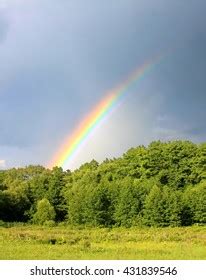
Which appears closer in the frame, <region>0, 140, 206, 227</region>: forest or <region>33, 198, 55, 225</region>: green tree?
<region>0, 140, 206, 227</region>: forest

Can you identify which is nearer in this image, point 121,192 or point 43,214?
point 121,192

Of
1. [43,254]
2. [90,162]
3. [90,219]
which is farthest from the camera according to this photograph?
[90,162]

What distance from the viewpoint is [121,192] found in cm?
7319

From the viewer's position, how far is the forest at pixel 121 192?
70.3m

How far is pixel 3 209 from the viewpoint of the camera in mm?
78312

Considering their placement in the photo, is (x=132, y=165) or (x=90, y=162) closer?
(x=132, y=165)

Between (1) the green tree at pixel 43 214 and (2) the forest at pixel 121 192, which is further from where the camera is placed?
(1) the green tree at pixel 43 214

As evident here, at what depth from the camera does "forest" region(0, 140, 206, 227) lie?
231 feet

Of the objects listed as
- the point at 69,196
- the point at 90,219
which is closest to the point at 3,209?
the point at 69,196

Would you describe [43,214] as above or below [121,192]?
below
